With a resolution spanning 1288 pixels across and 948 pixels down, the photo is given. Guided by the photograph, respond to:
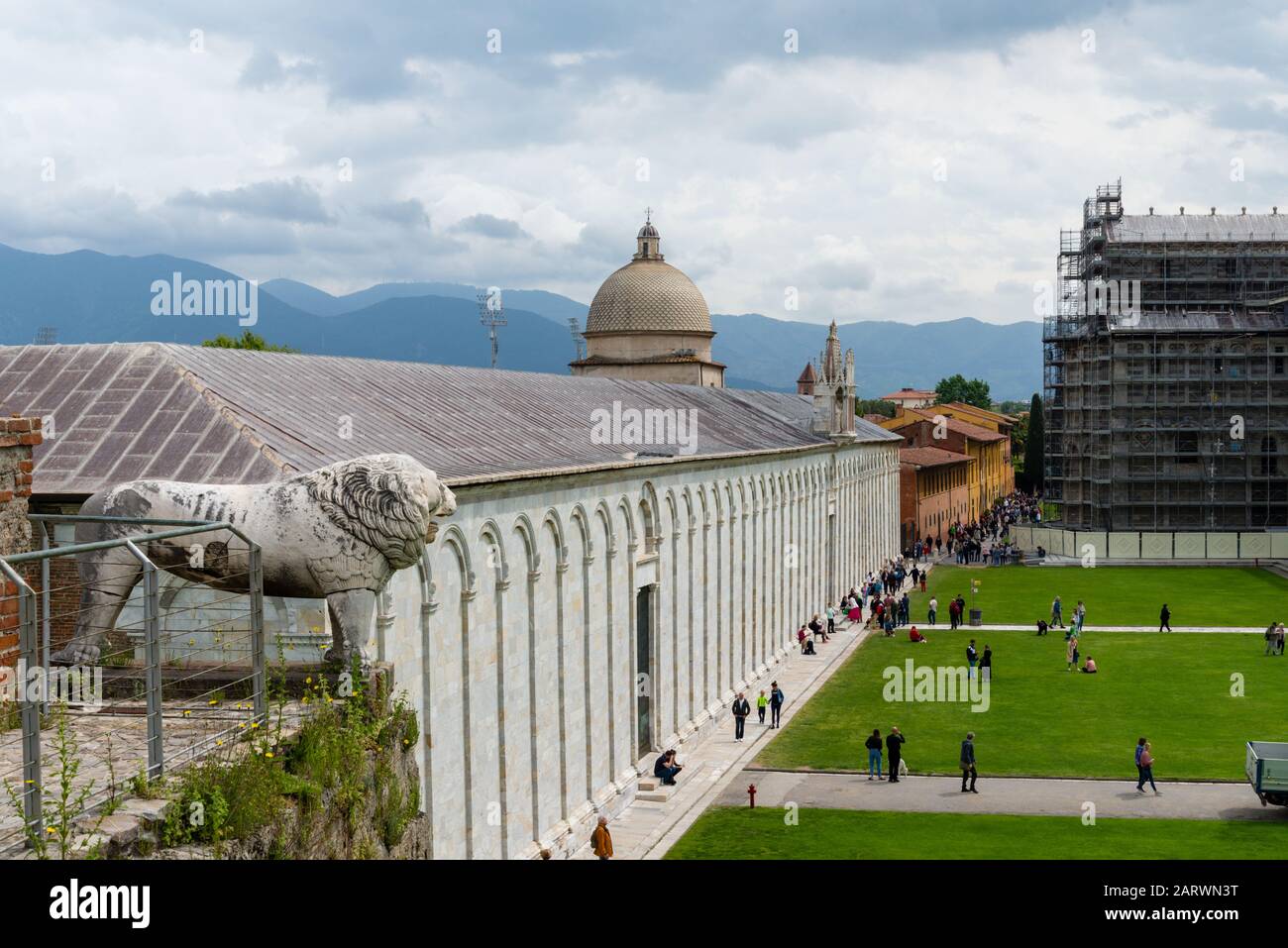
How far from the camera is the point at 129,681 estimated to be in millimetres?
14180

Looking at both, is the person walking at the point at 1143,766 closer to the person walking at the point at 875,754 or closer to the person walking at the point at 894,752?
the person walking at the point at 894,752

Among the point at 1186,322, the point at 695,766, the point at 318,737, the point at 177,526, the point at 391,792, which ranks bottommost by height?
the point at 695,766

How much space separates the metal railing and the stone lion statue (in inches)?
5.6

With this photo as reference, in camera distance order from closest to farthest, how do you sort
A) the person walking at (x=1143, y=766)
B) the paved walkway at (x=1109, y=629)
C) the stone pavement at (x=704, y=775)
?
the stone pavement at (x=704, y=775), the person walking at (x=1143, y=766), the paved walkway at (x=1109, y=629)

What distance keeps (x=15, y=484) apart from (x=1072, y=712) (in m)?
34.4

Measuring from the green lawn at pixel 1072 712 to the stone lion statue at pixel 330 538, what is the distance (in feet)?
78.4

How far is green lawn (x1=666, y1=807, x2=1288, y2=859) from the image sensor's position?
2580 centimetres

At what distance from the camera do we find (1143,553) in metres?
81.1

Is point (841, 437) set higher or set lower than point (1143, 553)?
higher

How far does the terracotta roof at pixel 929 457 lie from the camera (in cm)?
9675

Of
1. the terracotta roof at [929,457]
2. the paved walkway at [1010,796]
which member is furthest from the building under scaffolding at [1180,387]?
the paved walkway at [1010,796]
